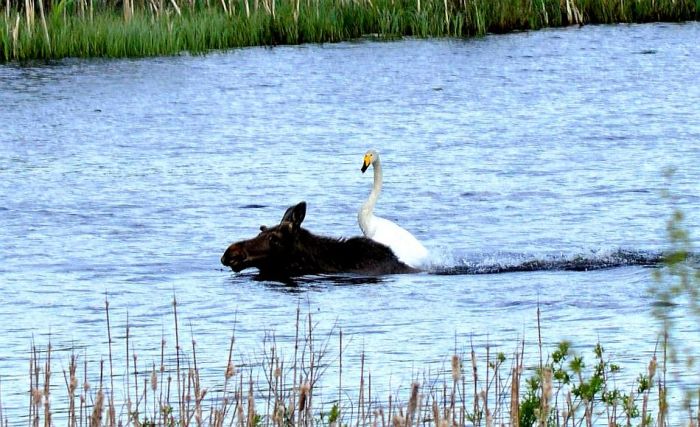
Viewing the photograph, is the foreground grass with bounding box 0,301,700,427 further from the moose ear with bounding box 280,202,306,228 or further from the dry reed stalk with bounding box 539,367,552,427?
the moose ear with bounding box 280,202,306,228

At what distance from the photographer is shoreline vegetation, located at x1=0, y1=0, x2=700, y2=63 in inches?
1183

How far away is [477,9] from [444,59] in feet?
10.9

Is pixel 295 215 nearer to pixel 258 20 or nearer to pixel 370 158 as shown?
pixel 370 158

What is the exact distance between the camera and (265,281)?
43.2 ft

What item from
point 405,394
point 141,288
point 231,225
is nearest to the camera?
point 405,394

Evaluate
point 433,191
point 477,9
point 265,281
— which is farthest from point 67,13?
point 265,281

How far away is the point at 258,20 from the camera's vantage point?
1296 inches

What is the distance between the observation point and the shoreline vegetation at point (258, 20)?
3005 cm

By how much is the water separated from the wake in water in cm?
6

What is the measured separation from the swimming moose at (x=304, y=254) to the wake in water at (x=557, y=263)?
436mm

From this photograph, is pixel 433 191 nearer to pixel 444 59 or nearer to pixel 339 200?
pixel 339 200

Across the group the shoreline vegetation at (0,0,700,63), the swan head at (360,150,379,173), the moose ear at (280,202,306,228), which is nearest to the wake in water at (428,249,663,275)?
the moose ear at (280,202,306,228)

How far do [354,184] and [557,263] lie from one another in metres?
5.73

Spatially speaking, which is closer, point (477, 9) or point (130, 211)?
point (130, 211)
